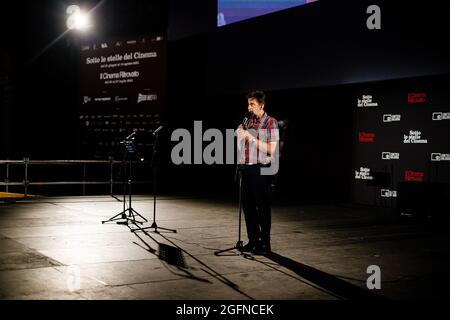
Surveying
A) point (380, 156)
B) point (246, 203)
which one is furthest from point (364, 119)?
point (246, 203)

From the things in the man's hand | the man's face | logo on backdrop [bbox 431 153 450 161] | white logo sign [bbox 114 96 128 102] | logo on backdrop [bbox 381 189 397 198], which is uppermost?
white logo sign [bbox 114 96 128 102]

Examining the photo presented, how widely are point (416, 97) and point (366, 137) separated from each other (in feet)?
5.33

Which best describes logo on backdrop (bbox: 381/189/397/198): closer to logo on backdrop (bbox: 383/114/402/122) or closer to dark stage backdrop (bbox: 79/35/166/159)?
logo on backdrop (bbox: 383/114/402/122)

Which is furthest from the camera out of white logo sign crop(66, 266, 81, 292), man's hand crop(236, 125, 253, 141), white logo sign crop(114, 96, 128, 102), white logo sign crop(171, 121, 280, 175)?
white logo sign crop(171, 121, 280, 175)

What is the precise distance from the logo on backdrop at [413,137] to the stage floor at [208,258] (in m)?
2.32

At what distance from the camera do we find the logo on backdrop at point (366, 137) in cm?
1277

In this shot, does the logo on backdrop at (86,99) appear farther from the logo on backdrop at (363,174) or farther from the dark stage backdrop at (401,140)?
the logo on backdrop at (363,174)

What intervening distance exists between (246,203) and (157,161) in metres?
2.15

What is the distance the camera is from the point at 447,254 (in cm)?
696

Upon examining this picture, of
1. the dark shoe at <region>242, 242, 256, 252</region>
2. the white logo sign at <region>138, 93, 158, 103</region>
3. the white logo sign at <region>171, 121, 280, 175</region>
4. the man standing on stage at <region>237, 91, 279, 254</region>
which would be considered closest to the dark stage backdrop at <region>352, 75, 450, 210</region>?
the white logo sign at <region>171, 121, 280, 175</region>

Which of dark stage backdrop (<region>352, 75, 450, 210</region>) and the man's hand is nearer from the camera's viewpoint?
the man's hand

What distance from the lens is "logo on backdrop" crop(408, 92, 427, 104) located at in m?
11.6

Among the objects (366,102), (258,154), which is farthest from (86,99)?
(258,154)

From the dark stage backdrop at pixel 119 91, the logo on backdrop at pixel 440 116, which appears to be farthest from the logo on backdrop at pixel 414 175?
the dark stage backdrop at pixel 119 91
